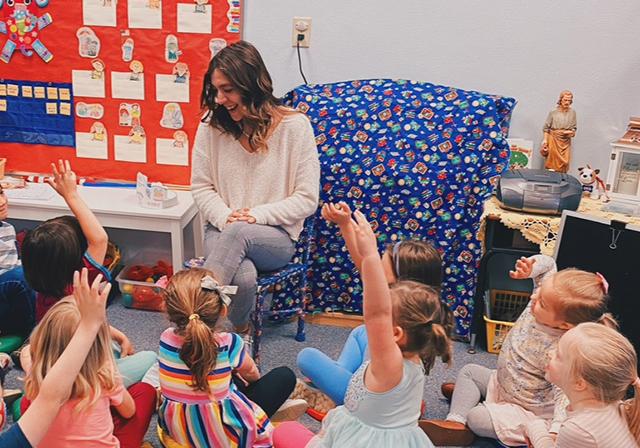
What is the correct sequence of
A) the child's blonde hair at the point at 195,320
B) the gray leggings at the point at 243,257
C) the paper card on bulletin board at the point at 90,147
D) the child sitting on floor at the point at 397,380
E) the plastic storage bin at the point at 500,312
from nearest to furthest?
1. the child sitting on floor at the point at 397,380
2. the child's blonde hair at the point at 195,320
3. the gray leggings at the point at 243,257
4. the plastic storage bin at the point at 500,312
5. the paper card on bulletin board at the point at 90,147

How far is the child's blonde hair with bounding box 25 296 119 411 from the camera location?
4.85ft

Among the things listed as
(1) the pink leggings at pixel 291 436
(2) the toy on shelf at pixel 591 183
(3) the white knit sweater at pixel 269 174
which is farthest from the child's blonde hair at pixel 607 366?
(2) the toy on shelf at pixel 591 183

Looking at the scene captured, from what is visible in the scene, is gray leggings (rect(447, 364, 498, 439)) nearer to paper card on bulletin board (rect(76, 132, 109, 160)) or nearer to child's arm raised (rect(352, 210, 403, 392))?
child's arm raised (rect(352, 210, 403, 392))

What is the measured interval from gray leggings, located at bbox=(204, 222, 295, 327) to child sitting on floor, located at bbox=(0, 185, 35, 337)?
691 millimetres

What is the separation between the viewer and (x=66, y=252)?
1.99 metres

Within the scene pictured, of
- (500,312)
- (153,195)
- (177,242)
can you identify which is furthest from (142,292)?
(500,312)

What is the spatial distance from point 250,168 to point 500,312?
1.20 meters

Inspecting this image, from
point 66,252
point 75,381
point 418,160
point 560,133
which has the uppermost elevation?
point 560,133

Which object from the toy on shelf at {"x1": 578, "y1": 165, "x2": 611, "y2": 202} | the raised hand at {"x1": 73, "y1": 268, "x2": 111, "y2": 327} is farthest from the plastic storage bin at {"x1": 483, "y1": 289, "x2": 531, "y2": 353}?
the raised hand at {"x1": 73, "y1": 268, "x2": 111, "y2": 327}

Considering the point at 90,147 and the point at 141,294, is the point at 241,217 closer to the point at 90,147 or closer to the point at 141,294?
the point at 141,294

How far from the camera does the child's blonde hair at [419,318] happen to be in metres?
1.52

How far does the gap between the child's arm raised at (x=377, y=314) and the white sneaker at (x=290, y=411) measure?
74 centimetres

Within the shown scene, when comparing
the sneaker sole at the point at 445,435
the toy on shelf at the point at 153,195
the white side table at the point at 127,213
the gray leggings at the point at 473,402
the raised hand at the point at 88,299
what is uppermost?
the raised hand at the point at 88,299

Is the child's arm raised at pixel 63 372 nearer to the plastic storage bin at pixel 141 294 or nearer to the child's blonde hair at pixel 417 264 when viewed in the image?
the child's blonde hair at pixel 417 264
